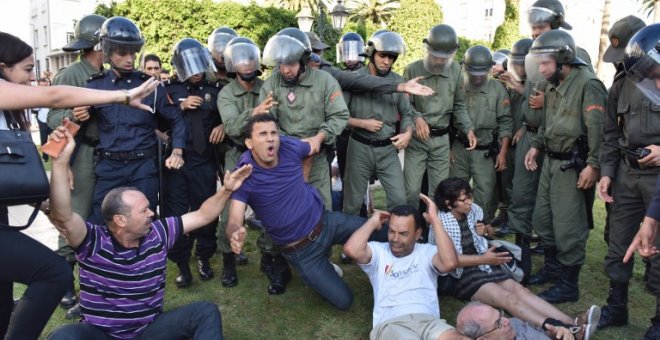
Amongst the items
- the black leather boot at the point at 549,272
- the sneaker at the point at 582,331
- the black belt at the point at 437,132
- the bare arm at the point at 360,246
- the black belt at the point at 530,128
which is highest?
the black belt at the point at 530,128

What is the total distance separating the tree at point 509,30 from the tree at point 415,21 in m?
3.56

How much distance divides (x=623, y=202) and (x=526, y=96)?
1736mm

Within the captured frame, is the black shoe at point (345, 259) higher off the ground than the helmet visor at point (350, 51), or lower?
lower

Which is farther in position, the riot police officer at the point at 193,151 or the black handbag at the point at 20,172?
the riot police officer at the point at 193,151

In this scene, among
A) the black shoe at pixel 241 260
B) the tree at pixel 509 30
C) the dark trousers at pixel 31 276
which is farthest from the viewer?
the tree at pixel 509 30

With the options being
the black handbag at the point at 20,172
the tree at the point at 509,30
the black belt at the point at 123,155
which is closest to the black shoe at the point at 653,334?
the black handbag at the point at 20,172

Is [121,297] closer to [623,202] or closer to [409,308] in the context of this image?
[409,308]

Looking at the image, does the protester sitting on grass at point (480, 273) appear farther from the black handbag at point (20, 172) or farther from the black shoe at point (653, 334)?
the black handbag at point (20, 172)

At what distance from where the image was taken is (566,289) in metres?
4.15

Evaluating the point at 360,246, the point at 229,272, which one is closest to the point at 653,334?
the point at 360,246

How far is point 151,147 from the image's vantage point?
4.12m

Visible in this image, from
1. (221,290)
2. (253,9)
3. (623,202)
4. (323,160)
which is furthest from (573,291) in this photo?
(253,9)

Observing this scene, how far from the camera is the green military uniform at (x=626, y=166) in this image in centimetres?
335

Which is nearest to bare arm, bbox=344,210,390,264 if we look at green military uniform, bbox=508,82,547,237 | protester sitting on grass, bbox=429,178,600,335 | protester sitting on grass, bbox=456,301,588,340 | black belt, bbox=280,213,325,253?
black belt, bbox=280,213,325,253
